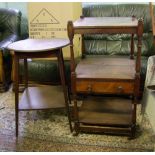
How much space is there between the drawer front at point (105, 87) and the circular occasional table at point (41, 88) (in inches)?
7.4

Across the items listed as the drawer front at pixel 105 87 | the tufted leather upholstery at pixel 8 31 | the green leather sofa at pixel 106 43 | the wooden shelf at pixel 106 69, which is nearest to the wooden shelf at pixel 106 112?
the drawer front at pixel 105 87

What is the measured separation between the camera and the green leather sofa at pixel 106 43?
2.75 meters

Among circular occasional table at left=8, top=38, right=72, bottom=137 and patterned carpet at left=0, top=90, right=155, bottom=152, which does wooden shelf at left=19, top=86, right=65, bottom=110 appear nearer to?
circular occasional table at left=8, top=38, right=72, bottom=137

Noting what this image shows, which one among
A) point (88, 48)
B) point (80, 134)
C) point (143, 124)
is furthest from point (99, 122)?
point (88, 48)

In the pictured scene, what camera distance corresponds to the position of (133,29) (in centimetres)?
177

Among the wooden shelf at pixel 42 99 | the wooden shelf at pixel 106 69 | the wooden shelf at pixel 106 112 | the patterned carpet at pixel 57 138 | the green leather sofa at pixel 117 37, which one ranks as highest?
the green leather sofa at pixel 117 37

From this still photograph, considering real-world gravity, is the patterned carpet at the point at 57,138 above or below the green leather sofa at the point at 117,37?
below

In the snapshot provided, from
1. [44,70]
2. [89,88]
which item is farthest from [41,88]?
[89,88]

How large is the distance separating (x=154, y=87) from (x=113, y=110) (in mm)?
513

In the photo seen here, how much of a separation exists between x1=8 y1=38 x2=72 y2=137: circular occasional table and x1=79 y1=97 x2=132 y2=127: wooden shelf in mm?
160

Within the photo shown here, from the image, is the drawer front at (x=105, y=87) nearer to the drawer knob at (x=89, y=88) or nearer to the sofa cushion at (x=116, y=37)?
the drawer knob at (x=89, y=88)

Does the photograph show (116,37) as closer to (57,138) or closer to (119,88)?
(119,88)

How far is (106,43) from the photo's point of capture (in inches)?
119

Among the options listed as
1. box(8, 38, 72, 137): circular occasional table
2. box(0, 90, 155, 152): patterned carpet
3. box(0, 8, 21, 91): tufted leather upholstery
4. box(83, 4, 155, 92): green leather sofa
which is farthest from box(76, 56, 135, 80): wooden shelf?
box(0, 8, 21, 91): tufted leather upholstery
